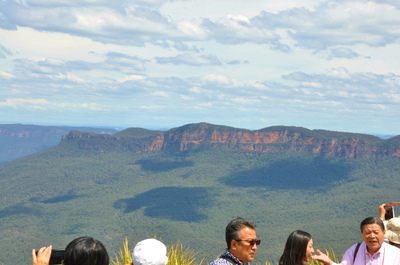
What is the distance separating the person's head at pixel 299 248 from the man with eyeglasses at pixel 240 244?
0.83 meters

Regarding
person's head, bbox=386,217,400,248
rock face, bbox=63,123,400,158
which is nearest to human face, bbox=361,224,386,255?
person's head, bbox=386,217,400,248

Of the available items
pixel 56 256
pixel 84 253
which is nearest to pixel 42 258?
pixel 56 256

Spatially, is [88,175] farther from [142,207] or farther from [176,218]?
[176,218]

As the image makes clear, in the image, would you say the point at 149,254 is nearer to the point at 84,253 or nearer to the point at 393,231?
the point at 84,253

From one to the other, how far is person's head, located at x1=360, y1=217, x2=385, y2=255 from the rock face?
438 feet

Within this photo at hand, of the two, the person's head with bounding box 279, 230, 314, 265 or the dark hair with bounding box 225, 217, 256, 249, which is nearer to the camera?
the dark hair with bounding box 225, 217, 256, 249

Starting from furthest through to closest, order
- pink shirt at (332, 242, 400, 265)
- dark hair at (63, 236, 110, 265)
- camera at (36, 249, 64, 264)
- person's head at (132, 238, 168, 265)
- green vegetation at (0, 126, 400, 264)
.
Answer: green vegetation at (0, 126, 400, 264), pink shirt at (332, 242, 400, 265), person's head at (132, 238, 168, 265), camera at (36, 249, 64, 264), dark hair at (63, 236, 110, 265)

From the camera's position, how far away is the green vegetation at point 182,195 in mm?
100938

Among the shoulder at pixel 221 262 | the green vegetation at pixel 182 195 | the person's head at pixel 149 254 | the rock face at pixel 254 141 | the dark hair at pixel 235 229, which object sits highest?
the rock face at pixel 254 141

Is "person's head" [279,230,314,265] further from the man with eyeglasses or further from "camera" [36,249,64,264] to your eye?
"camera" [36,249,64,264]

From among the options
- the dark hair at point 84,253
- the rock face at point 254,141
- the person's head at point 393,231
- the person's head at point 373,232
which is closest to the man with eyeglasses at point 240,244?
the dark hair at point 84,253

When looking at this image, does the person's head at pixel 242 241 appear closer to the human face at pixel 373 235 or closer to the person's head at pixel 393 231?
the human face at pixel 373 235

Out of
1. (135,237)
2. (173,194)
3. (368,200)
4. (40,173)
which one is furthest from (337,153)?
(40,173)

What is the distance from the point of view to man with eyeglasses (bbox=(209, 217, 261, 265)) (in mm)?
5660
